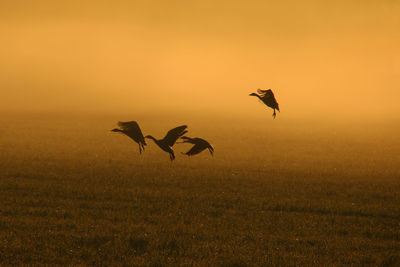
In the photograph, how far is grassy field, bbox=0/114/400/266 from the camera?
9102mm

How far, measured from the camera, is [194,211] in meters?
12.5

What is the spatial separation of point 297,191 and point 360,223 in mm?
4249

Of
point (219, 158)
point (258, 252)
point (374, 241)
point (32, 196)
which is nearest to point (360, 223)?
point (374, 241)

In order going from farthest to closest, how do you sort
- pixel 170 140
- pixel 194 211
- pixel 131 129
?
pixel 194 211 < pixel 170 140 < pixel 131 129

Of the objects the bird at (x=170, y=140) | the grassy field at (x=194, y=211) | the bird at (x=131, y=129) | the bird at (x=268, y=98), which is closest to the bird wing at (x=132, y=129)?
the bird at (x=131, y=129)

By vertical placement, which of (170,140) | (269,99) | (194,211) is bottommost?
(194,211)

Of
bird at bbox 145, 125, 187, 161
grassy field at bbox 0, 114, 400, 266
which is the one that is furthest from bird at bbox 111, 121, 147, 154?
grassy field at bbox 0, 114, 400, 266

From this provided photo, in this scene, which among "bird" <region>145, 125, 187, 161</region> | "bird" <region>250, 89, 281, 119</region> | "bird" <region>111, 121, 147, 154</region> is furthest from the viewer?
"bird" <region>250, 89, 281, 119</region>

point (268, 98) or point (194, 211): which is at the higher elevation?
point (268, 98)

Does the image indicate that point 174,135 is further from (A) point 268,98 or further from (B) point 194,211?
(B) point 194,211

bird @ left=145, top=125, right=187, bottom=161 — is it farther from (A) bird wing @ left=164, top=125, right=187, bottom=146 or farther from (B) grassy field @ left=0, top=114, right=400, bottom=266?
(B) grassy field @ left=0, top=114, right=400, bottom=266

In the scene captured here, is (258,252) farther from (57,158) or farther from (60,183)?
(57,158)

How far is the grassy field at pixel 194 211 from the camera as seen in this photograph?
9102 mm

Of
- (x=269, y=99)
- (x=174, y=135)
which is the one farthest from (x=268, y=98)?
(x=174, y=135)
